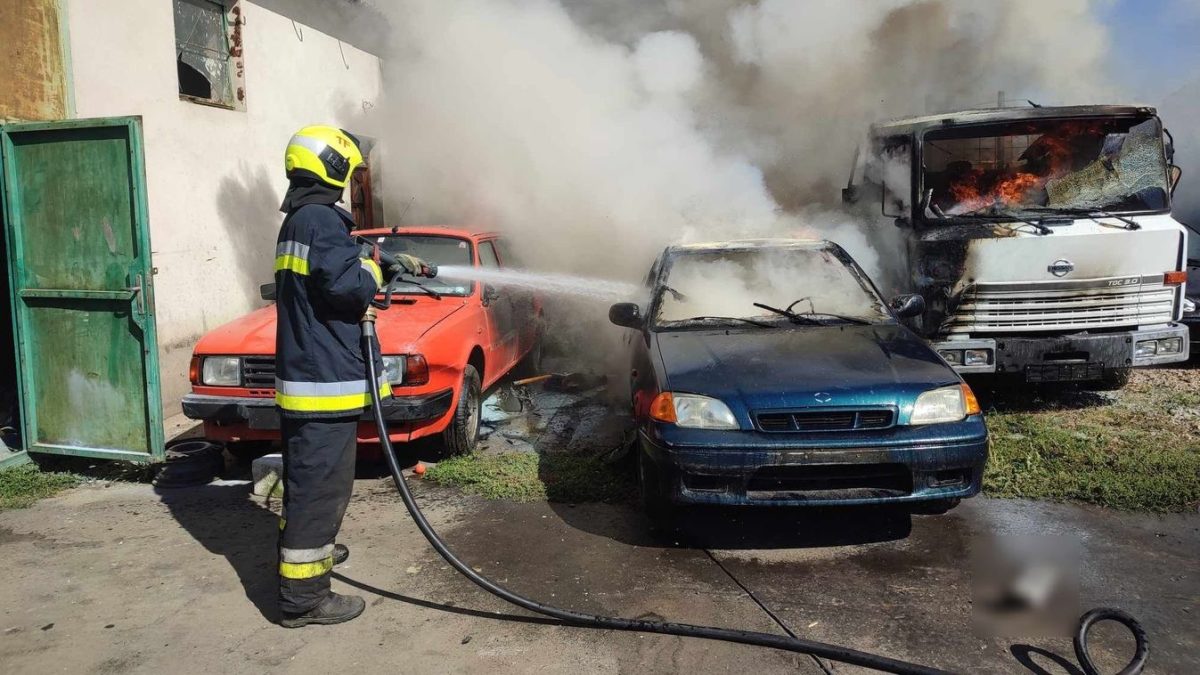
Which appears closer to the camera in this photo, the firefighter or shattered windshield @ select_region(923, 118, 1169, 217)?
the firefighter

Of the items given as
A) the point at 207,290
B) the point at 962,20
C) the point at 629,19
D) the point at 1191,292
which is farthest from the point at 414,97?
the point at 1191,292

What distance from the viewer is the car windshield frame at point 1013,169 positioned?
5969 millimetres

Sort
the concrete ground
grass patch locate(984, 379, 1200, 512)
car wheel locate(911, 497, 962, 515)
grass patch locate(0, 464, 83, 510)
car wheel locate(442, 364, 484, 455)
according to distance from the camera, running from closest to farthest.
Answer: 1. the concrete ground
2. car wheel locate(911, 497, 962, 515)
3. grass patch locate(984, 379, 1200, 512)
4. grass patch locate(0, 464, 83, 510)
5. car wheel locate(442, 364, 484, 455)

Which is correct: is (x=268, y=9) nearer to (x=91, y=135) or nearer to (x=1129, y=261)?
(x=91, y=135)

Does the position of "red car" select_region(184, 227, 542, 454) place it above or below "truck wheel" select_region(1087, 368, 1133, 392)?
above

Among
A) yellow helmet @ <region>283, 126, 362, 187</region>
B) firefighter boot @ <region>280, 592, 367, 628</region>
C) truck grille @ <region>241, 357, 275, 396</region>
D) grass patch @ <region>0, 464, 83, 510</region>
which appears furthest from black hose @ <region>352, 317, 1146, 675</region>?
grass patch @ <region>0, 464, 83, 510</region>

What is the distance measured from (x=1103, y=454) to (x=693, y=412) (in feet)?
9.78

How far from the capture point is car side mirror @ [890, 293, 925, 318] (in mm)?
4844

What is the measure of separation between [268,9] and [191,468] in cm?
555

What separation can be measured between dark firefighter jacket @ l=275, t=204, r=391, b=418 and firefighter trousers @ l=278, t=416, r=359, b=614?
9 centimetres

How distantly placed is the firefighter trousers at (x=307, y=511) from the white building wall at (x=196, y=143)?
4254 millimetres

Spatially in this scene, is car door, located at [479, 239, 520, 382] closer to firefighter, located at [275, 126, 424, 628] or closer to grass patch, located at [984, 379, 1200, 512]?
firefighter, located at [275, 126, 424, 628]

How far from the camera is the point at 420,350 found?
4883mm

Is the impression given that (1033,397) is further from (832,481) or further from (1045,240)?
(832,481)
